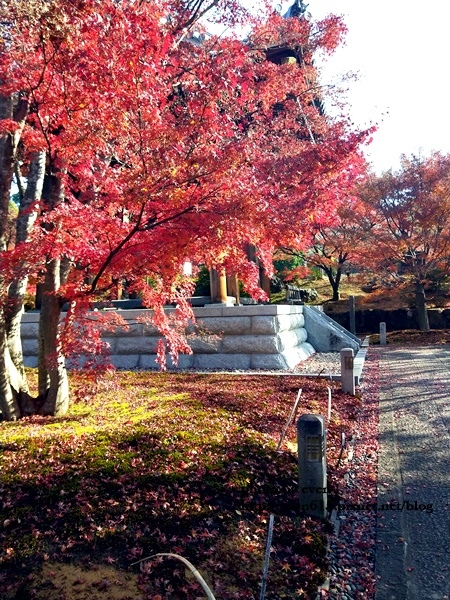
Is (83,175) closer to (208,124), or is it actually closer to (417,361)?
(208,124)

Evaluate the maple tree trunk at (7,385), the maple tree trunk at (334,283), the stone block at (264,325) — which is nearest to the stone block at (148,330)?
the stone block at (264,325)

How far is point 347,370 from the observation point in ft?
25.4

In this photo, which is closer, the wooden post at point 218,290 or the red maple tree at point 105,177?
the red maple tree at point 105,177

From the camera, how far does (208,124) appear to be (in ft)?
15.5

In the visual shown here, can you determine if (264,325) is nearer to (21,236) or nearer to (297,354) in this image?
(297,354)

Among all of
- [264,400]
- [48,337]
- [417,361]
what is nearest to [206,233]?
[48,337]

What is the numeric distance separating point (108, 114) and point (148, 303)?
7.88 ft

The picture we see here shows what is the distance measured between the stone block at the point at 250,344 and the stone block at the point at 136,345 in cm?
174

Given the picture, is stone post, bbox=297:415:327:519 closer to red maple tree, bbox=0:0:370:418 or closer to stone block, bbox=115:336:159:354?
red maple tree, bbox=0:0:370:418

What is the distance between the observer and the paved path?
2838mm

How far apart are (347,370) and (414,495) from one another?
379 cm

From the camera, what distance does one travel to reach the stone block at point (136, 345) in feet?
35.7

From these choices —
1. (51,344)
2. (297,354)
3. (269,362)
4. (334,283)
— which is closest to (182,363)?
(269,362)

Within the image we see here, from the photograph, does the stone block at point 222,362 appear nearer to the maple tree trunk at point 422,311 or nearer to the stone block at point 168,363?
the stone block at point 168,363
